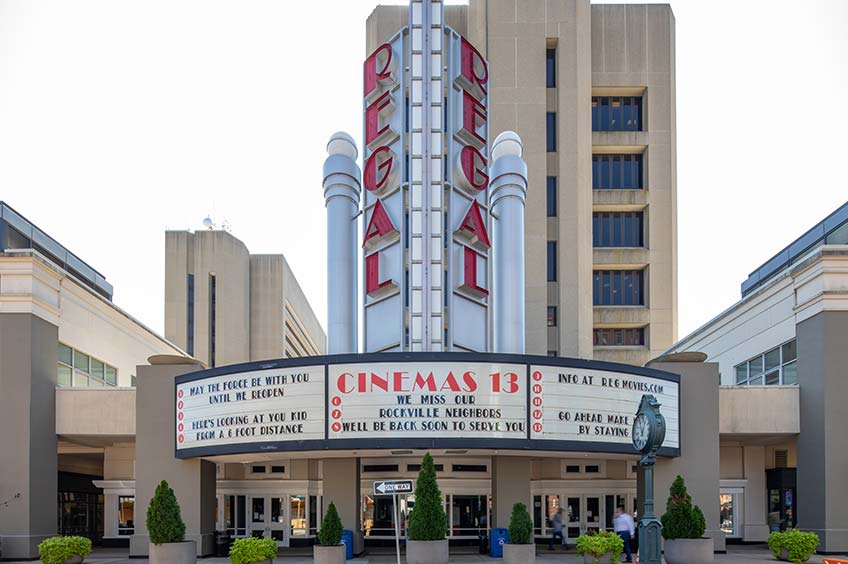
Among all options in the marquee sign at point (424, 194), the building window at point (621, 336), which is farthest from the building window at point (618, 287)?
the marquee sign at point (424, 194)

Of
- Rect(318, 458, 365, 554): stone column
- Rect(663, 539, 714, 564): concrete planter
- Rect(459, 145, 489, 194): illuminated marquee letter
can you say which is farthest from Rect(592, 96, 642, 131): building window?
Rect(663, 539, 714, 564): concrete planter

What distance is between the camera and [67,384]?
110 ft

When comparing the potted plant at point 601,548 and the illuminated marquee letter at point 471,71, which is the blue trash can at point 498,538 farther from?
the illuminated marquee letter at point 471,71

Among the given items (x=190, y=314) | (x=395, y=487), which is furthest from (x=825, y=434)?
(x=190, y=314)

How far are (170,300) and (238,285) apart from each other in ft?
21.6

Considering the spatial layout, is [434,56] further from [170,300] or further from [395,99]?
[170,300]

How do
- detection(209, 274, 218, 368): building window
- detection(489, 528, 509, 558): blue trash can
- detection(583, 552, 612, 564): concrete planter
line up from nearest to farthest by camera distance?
1. detection(583, 552, 612, 564): concrete planter
2. detection(489, 528, 509, 558): blue trash can
3. detection(209, 274, 218, 368): building window

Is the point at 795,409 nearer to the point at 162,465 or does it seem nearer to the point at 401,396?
the point at 401,396

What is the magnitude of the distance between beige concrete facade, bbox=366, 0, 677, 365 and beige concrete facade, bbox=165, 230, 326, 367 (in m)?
A: 28.8

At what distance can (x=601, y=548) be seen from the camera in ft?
82.8

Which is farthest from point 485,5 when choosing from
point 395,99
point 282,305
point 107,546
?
point 282,305

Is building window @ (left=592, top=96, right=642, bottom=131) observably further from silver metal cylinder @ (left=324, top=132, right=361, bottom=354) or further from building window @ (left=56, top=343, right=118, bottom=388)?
building window @ (left=56, top=343, right=118, bottom=388)

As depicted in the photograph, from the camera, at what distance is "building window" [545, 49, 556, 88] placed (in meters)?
52.0

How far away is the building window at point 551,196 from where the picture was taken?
5122 cm
